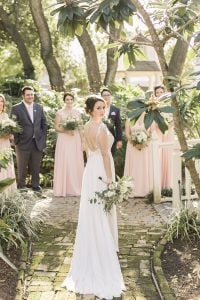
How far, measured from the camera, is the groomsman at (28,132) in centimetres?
844

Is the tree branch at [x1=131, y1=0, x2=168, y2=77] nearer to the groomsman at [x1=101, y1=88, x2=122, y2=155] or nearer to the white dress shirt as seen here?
the groomsman at [x1=101, y1=88, x2=122, y2=155]

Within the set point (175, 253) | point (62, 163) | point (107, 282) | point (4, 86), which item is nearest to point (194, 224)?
point (175, 253)

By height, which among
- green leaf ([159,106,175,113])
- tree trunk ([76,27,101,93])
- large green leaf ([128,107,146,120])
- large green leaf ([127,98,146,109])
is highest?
tree trunk ([76,27,101,93])

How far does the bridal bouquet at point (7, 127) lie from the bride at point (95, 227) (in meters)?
3.14

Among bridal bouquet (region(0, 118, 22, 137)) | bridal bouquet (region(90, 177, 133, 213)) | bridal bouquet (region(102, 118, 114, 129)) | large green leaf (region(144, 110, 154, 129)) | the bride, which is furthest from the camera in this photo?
bridal bouquet (region(102, 118, 114, 129))

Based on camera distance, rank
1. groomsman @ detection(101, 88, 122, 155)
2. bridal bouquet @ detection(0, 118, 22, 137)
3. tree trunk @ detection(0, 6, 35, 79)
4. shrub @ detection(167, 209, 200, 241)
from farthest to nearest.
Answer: tree trunk @ detection(0, 6, 35, 79)
groomsman @ detection(101, 88, 122, 155)
bridal bouquet @ detection(0, 118, 22, 137)
shrub @ detection(167, 209, 200, 241)

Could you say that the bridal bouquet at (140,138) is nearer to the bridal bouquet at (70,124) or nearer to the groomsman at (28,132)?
the bridal bouquet at (70,124)

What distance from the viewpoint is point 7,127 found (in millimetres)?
7812

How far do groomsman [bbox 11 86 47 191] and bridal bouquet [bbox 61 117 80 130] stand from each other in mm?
398

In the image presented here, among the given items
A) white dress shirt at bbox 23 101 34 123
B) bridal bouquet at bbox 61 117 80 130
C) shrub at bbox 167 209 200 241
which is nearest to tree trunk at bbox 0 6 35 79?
white dress shirt at bbox 23 101 34 123

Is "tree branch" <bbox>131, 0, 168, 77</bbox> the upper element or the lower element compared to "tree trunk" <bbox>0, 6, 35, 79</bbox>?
lower

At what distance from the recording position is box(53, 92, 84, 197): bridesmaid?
859cm

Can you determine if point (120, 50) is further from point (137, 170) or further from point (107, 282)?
point (137, 170)

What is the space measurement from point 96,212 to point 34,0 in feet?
34.7
